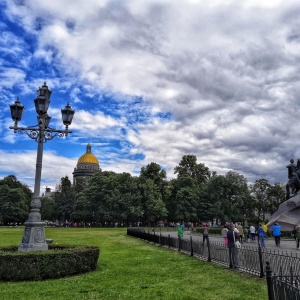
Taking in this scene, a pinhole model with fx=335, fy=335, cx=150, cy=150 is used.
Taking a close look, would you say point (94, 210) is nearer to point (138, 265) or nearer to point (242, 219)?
point (242, 219)

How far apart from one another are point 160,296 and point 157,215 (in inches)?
2514

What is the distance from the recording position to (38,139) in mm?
13852

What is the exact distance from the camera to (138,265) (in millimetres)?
14445

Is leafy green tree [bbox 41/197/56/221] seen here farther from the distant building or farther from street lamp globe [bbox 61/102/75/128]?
street lamp globe [bbox 61/102/75/128]

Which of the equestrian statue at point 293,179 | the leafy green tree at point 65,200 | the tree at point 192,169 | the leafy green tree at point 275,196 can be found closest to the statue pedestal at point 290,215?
the equestrian statue at point 293,179

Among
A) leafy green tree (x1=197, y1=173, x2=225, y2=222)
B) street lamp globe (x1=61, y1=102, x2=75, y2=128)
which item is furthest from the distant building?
street lamp globe (x1=61, y1=102, x2=75, y2=128)

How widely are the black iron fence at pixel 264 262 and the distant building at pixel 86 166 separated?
110259 mm

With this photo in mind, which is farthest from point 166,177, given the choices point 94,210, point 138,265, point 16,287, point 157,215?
point 16,287

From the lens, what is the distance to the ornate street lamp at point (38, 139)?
12.8m

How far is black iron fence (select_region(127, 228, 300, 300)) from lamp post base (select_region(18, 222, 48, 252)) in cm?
734

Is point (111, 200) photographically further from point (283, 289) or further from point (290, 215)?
point (283, 289)

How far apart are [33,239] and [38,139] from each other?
4.00 meters

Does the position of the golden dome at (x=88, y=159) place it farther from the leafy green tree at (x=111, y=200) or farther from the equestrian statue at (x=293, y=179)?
the equestrian statue at (x=293, y=179)

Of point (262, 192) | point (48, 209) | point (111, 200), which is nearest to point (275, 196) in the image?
point (262, 192)
